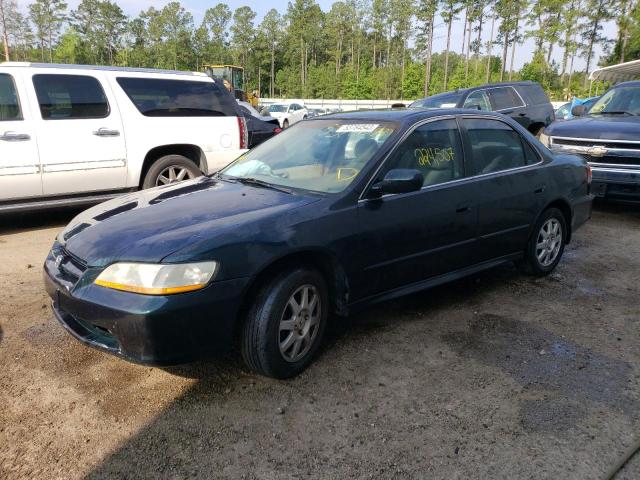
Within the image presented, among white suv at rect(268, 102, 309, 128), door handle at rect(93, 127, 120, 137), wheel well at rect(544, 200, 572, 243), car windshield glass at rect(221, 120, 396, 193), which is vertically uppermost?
car windshield glass at rect(221, 120, 396, 193)

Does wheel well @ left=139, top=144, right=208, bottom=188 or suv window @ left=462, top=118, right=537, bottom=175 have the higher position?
suv window @ left=462, top=118, right=537, bottom=175

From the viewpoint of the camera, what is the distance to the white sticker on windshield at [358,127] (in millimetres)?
3861

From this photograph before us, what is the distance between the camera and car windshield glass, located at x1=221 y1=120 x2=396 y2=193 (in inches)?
141

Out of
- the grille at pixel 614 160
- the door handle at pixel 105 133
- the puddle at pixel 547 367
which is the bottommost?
the puddle at pixel 547 367

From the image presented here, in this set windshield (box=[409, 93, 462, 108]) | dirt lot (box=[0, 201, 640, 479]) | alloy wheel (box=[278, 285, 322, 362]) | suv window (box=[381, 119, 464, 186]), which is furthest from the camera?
windshield (box=[409, 93, 462, 108])

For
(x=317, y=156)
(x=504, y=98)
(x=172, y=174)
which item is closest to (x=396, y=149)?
(x=317, y=156)

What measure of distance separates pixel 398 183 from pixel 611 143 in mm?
5121

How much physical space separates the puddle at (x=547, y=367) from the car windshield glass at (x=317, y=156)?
135cm

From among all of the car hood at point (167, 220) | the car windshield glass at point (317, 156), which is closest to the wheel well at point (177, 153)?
the car windshield glass at point (317, 156)

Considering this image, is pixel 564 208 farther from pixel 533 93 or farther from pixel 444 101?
pixel 533 93

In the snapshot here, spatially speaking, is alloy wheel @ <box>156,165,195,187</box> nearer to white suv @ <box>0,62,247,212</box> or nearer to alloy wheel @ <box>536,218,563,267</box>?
white suv @ <box>0,62,247,212</box>

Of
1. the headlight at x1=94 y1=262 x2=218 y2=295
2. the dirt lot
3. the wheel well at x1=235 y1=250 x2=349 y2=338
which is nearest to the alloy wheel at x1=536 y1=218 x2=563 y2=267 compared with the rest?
the dirt lot

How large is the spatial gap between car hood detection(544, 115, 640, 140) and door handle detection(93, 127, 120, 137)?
238 inches

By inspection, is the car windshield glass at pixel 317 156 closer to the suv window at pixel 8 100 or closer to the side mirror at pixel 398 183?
the side mirror at pixel 398 183
